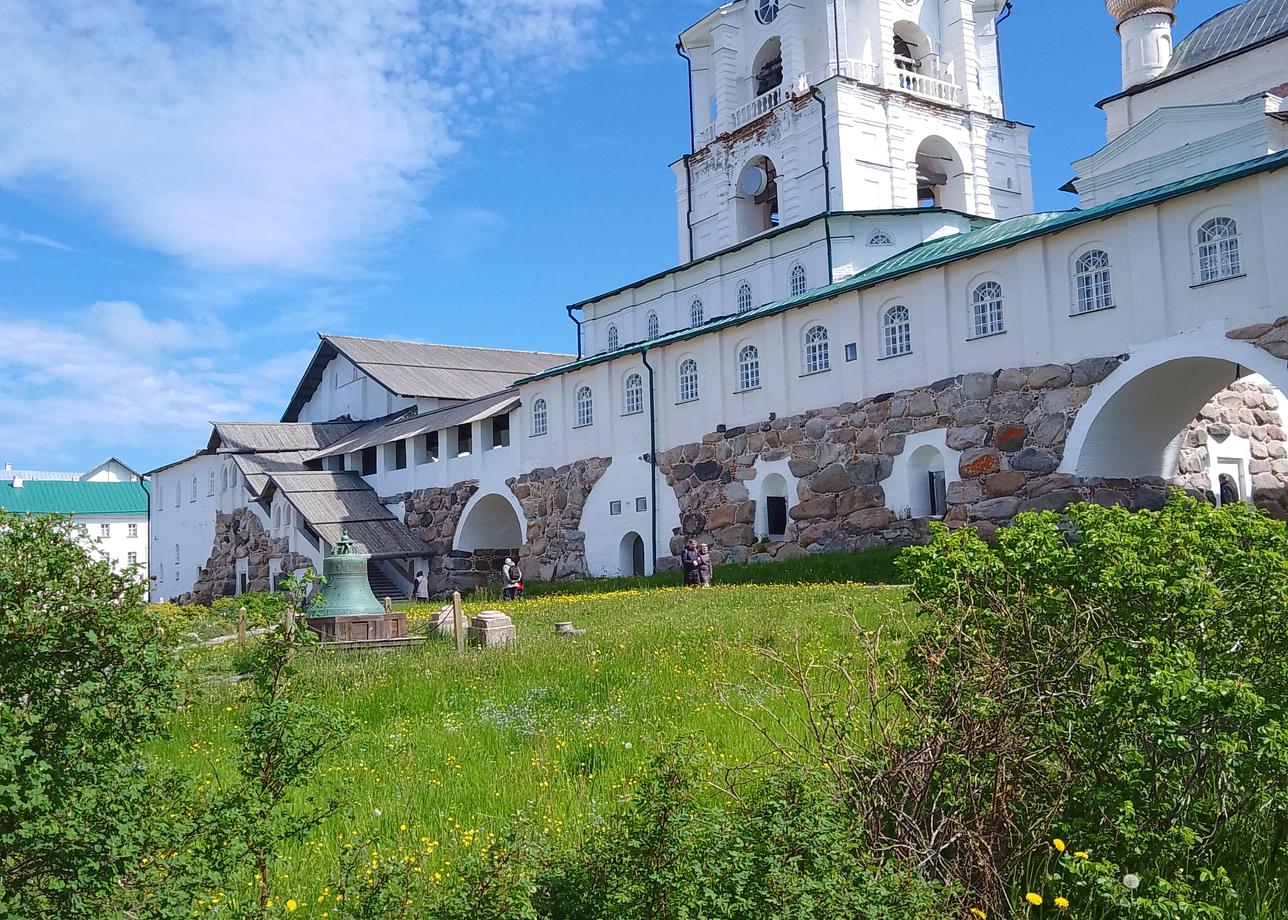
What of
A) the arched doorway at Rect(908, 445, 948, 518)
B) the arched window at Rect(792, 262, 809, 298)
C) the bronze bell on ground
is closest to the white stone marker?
the bronze bell on ground

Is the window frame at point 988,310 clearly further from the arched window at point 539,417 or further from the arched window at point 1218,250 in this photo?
the arched window at point 539,417

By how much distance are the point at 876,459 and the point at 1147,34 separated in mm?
15875

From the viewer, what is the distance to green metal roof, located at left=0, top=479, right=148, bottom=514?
2419 inches

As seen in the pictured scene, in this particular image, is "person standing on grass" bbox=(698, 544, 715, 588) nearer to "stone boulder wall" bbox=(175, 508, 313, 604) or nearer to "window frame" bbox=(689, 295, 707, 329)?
"window frame" bbox=(689, 295, 707, 329)

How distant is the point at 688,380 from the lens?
1075 inches

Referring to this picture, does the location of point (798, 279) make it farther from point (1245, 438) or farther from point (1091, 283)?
point (1245, 438)

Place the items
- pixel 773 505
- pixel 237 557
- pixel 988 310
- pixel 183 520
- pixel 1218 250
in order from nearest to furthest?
1. pixel 1218 250
2. pixel 988 310
3. pixel 773 505
4. pixel 237 557
5. pixel 183 520

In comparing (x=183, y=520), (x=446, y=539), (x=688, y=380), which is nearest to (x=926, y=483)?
(x=688, y=380)

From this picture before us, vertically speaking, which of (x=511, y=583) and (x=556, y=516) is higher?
(x=556, y=516)

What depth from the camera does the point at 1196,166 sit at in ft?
74.5

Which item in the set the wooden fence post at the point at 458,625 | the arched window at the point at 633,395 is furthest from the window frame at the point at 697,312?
the wooden fence post at the point at 458,625

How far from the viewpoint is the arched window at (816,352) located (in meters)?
23.9

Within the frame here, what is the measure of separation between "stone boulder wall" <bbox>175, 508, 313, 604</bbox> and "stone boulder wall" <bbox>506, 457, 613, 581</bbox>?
757 cm

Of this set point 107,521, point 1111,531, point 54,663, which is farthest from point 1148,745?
point 107,521
